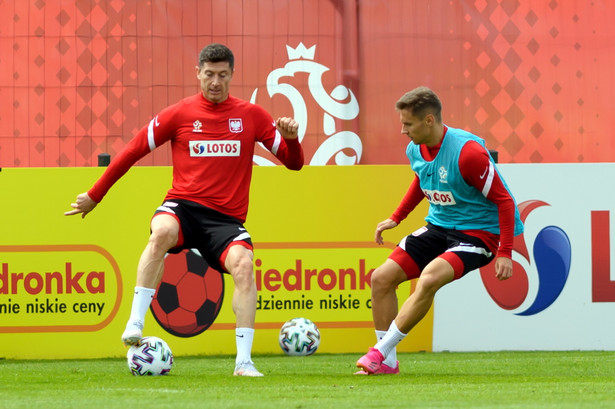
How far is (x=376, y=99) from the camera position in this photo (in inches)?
429

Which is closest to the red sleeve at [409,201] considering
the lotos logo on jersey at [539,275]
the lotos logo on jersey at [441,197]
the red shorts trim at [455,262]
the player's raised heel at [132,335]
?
the lotos logo on jersey at [441,197]

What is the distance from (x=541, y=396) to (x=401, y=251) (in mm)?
1759

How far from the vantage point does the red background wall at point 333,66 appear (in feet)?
35.3

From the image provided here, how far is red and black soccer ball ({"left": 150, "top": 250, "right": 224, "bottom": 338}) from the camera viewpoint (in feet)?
28.7

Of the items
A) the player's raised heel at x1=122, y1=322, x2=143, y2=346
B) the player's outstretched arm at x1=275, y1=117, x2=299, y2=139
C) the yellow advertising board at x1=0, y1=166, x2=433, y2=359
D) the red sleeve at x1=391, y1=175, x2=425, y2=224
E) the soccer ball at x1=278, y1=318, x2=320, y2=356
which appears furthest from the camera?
the yellow advertising board at x1=0, y1=166, x2=433, y2=359

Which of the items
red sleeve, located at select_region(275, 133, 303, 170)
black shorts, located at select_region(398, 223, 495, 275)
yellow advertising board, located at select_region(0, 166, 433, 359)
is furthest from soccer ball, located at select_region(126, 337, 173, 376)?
yellow advertising board, located at select_region(0, 166, 433, 359)

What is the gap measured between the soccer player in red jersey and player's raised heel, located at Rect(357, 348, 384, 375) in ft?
2.80

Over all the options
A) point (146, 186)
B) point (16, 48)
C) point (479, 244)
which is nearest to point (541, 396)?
point (479, 244)

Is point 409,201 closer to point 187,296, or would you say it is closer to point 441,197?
point 441,197

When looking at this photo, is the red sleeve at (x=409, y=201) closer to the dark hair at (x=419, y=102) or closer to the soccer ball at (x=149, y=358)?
the dark hair at (x=419, y=102)

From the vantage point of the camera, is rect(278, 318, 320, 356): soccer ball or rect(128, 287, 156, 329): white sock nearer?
rect(128, 287, 156, 329): white sock

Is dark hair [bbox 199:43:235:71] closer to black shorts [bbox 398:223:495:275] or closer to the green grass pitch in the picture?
black shorts [bbox 398:223:495:275]

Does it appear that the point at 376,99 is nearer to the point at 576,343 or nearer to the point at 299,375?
the point at 576,343

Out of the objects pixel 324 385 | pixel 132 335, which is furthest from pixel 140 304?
pixel 324 385
